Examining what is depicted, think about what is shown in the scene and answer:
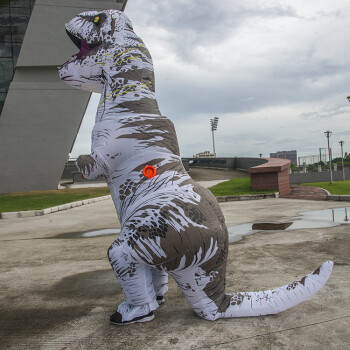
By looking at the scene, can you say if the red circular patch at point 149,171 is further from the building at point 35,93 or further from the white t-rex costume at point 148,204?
the building at point 35,93

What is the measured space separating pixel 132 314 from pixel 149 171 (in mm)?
921

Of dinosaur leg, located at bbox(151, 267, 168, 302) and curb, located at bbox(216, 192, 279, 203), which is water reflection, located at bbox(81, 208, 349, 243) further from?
curb, located at bbox(216, 192, 279, 203)

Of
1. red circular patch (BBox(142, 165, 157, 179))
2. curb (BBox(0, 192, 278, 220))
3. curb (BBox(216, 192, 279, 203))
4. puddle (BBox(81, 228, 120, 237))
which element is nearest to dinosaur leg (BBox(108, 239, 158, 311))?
red circular patch (BBox(142, 165, 157, 179))

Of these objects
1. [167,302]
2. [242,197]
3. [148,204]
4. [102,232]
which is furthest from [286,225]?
[242,197]

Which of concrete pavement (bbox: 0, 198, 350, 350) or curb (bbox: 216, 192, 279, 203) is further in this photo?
curb (bbox: 216, 192, 279, 203)

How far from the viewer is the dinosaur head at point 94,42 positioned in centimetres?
257

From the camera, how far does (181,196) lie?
209 centimetres

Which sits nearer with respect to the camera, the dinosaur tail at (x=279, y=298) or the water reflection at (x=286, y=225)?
the dinosaur tail at (x=279, y=298)

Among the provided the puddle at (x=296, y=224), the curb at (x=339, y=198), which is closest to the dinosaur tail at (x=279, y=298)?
the puddle at (x=296, y=224)

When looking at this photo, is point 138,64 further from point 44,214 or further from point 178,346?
point 44,214

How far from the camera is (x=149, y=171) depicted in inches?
86.9

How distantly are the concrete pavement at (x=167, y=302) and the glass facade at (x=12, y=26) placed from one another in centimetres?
1469

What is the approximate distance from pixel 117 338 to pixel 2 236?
4.99 metres

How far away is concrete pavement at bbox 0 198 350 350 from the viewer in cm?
202
